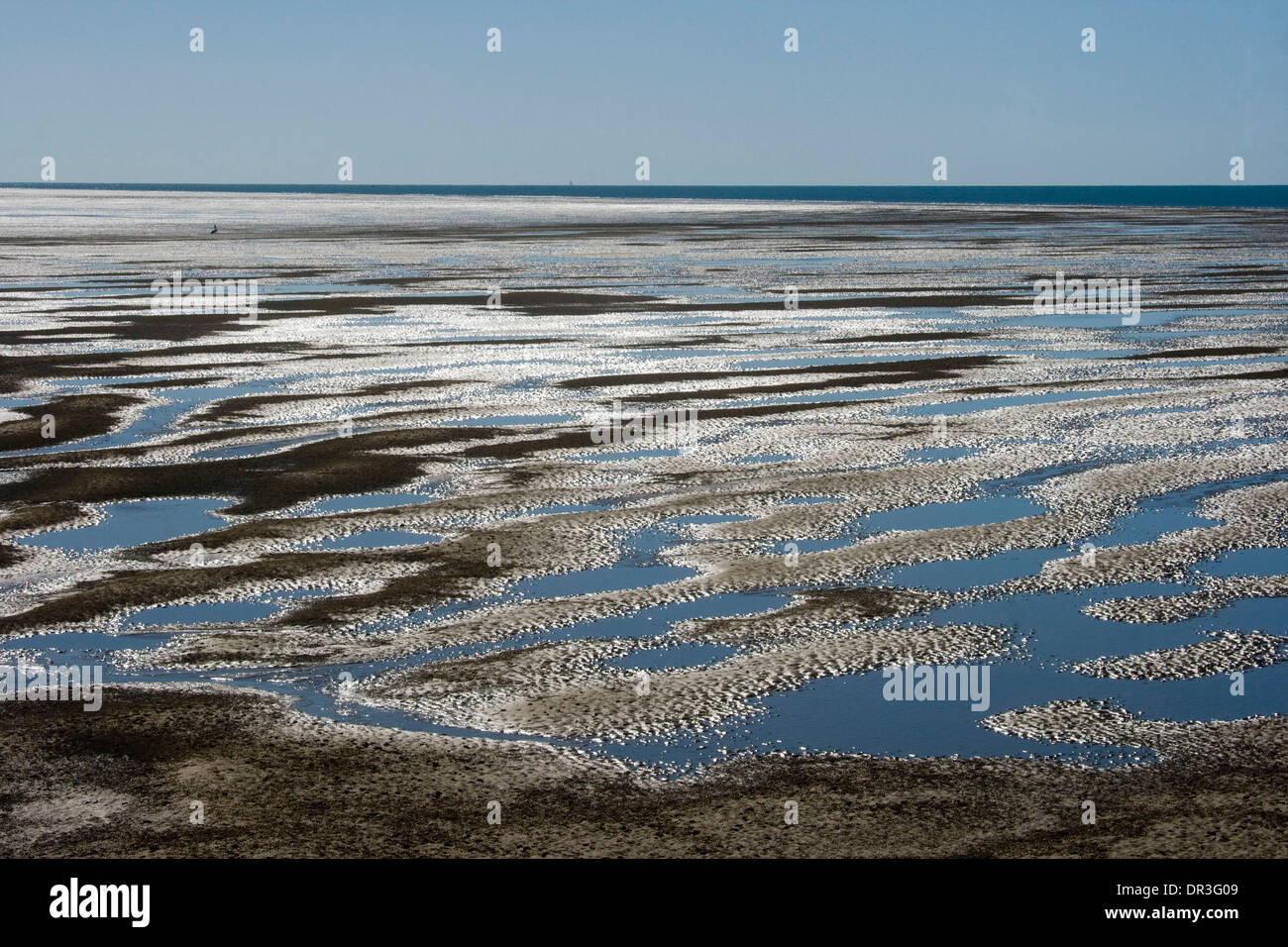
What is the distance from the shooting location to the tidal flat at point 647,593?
7.89 metres

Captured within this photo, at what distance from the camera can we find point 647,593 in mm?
11898

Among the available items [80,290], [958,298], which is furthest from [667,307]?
[80,290]

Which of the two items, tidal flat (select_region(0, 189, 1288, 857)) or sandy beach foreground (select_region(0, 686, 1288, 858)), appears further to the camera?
A: tidal flat (select_region(0, 189, 1288, 857))

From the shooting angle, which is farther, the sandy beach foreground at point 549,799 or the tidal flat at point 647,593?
the tidal flat at point 647,593

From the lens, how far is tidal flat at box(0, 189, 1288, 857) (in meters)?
7.89

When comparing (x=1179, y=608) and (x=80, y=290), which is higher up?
(x=80, y=290)

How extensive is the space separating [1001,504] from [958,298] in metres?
23.5

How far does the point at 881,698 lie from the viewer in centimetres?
960

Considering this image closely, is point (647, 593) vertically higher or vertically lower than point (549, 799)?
higher

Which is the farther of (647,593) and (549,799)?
(647,593)

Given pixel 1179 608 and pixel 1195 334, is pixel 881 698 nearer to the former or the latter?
pixel 1179 608
